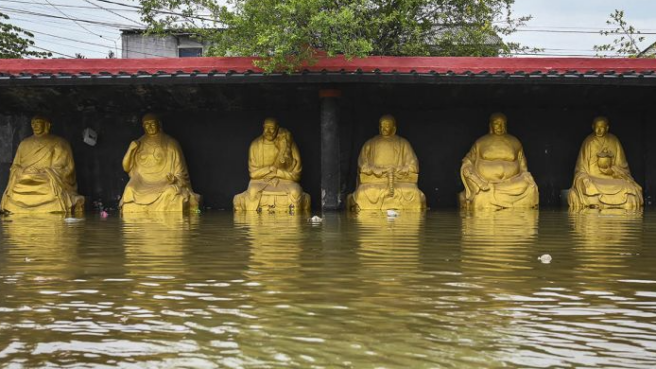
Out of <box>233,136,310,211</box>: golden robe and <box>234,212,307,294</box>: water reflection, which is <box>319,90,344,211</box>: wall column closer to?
<box>233,136,310,211</box>: golden robe

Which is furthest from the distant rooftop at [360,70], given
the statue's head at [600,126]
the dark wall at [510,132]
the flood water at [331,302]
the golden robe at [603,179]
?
the flood water at [331,302]

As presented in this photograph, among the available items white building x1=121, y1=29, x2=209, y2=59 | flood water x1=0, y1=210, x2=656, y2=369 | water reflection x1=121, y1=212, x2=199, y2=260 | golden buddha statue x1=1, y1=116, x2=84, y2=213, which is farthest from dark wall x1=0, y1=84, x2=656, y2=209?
white building x1=121, y1=29, x2=209, y2=59

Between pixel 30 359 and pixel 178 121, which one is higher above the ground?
pixel 178 121

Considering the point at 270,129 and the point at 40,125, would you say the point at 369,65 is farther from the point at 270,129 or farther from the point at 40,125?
the point at 40,125

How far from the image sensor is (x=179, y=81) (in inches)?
504

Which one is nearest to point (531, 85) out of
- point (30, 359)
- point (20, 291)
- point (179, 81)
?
point (179, 81)

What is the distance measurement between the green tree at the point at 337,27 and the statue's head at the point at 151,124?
5.58 ft

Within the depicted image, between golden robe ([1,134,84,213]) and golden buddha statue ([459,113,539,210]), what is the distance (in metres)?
6.27

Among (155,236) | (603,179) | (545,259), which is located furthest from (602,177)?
(545,259)

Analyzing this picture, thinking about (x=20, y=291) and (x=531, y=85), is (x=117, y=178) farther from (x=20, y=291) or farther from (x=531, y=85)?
(x=20, y=291)

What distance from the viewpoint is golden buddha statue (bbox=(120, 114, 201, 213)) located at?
551 inches

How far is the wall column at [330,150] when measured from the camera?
43.9 feet

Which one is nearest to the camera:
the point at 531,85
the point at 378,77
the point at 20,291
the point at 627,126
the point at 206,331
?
the point at 206,331

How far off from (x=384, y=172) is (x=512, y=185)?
1.98 metres
